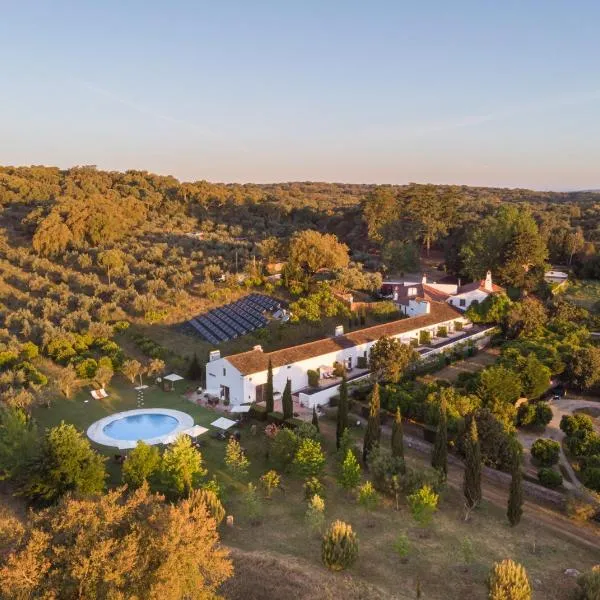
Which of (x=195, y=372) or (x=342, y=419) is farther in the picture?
(x=195, y=372)

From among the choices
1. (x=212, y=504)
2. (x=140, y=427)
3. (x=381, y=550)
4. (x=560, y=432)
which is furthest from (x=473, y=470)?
(x=140, y=427)

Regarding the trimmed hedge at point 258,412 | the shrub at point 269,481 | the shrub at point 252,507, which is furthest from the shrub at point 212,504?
the trimmed hedge at point 258,412

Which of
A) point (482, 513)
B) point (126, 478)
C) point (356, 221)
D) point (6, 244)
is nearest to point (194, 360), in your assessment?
point (126, 478)

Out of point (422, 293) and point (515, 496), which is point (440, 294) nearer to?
point (422, 293)

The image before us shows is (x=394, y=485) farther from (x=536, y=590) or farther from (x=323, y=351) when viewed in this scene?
(x=323, y=351)

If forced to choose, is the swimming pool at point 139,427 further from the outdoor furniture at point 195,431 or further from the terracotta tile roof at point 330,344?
the terracotta tile roof at point 330,344

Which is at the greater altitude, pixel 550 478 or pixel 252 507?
pixel 550 478
